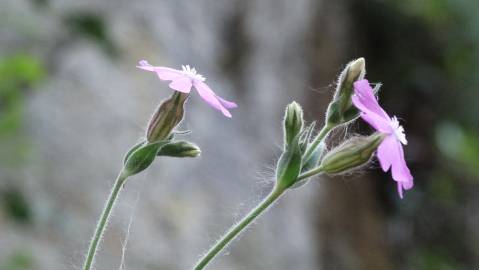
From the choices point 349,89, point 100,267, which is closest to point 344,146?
point 349,89

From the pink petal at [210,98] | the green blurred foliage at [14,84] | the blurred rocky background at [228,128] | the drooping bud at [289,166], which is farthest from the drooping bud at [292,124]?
the green blurred foliage at [14,84]

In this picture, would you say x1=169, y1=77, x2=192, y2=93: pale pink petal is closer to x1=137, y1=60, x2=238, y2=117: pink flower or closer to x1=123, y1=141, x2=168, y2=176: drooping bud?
x1=137, y1=60, x2=238, y2=117: pink flower

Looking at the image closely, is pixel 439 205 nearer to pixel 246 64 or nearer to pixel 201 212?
pixel 246 64

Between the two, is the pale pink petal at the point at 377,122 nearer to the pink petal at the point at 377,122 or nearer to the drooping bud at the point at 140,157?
the pink petal at the point at 377,122

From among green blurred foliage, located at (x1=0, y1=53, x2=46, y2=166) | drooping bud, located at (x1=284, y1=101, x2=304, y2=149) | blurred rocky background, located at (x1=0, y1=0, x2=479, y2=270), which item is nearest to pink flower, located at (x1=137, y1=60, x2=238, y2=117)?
drooping bud, located at (x1=284, y1=101, x2=304, y2=149)

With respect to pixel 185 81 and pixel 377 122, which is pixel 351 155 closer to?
pixel 377 122
